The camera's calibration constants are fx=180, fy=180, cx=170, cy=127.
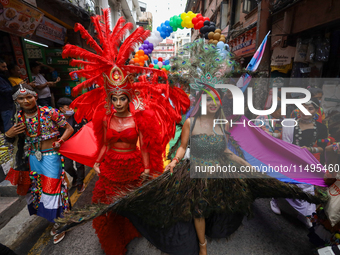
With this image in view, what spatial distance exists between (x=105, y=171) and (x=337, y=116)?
14.7ft

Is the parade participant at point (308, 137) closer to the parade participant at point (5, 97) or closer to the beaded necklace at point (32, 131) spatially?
the beaded necklace at point (32, 131)

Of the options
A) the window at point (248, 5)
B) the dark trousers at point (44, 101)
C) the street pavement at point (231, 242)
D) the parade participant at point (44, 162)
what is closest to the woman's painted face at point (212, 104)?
the street pavement at point (231, 242)

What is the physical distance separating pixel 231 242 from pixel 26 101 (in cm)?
343

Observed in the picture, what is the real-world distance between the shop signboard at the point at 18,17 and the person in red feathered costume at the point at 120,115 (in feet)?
11.9

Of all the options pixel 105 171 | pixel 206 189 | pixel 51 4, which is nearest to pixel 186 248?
pixel 206 189

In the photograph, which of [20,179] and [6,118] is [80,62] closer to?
[20,179]

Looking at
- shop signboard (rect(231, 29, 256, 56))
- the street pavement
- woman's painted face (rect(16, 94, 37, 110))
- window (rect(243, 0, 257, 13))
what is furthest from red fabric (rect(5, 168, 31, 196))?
window (rect(243, 0, 257, 13))

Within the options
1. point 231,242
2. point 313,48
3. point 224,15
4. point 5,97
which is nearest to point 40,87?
point 5,97

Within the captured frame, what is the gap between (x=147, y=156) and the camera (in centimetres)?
246

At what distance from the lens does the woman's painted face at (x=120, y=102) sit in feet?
7.32

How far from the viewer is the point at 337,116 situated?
3.63 m

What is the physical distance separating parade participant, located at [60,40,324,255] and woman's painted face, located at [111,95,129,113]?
34.2 inches

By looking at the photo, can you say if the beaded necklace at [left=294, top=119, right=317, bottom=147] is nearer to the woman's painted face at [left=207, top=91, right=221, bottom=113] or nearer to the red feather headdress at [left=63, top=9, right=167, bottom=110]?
the woman's painted face at [left=207, top=91, right=221, bottom=113]

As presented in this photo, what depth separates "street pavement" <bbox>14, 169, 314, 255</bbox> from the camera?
247cm
